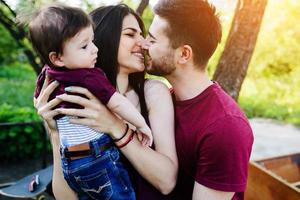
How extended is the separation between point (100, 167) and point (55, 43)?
61 cm

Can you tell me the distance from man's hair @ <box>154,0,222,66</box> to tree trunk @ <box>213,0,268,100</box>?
0.96 metres

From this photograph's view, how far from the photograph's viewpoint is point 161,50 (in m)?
2.12

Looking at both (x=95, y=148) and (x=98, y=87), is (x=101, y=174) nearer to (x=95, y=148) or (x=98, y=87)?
(x=95, y=148)

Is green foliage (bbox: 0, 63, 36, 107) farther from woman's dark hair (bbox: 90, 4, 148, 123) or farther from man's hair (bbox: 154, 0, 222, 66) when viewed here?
man's hair (bbox: 154, 0, 222, 66)

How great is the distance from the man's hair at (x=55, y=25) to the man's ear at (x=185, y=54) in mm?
556

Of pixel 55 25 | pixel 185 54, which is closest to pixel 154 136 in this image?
pixel 185 54

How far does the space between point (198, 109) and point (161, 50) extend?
404mm

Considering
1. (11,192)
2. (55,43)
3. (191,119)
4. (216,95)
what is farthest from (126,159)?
(11,192)

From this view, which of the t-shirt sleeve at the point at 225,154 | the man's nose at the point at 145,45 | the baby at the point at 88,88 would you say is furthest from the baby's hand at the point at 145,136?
the man's nose at the point at 145,45

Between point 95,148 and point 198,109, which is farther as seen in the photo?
point 198,109

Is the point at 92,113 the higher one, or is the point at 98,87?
the point at 98,87

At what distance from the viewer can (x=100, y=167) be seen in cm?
183

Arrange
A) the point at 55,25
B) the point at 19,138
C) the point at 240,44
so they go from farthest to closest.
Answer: the point at 19,138, the point at 240,44, the point at 55,25

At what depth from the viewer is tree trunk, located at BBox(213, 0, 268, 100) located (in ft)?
9.80
